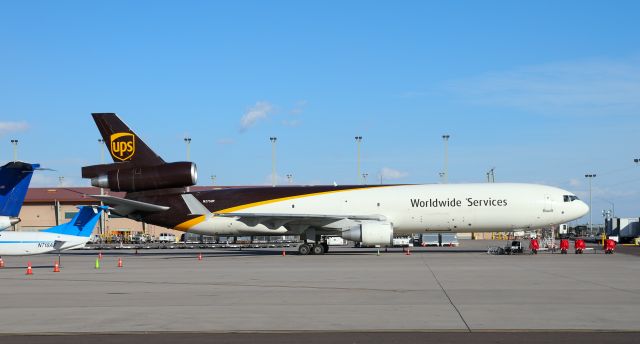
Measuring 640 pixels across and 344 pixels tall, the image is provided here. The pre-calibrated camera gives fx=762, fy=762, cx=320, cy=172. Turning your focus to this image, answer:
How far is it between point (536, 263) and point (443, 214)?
425 inches

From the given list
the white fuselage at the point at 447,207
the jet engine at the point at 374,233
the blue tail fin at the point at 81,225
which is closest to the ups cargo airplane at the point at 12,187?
A: the blue tail fin at the point at 81,225

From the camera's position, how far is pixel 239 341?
13.2 meters

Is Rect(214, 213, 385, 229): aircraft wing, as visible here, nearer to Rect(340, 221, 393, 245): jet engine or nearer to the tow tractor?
Rect(340, 221, 393, 245): jet engine

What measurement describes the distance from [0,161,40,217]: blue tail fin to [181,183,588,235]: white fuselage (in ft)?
65.4

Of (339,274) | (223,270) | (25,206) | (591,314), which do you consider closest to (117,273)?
(223,270)

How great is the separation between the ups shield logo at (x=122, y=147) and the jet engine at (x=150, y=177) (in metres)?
0.89

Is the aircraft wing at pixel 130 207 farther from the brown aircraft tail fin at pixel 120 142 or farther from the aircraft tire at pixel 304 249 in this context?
the aircraft tire at pixel 304 249

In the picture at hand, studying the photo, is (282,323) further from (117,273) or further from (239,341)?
(117,273)

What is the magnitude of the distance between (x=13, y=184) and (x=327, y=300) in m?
14.8

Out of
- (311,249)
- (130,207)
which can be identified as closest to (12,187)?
(130,207)

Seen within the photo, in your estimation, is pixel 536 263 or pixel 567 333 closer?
pixel 567 333

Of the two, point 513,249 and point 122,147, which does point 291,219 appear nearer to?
point 122,147

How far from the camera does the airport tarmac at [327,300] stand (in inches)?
593

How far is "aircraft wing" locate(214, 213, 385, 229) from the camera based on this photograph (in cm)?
4578
